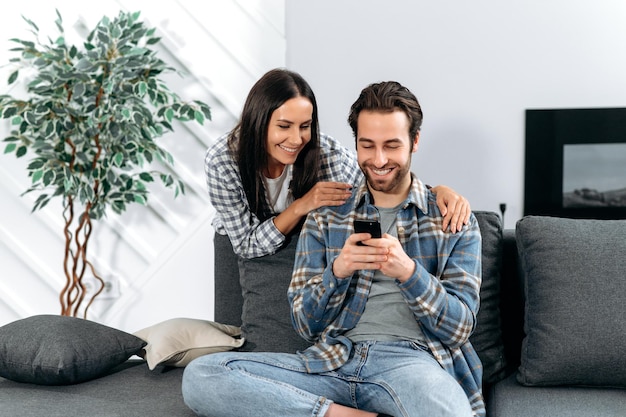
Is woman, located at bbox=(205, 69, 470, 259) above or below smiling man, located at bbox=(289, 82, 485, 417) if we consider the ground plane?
above

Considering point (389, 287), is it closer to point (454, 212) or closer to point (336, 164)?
point (454, 212)

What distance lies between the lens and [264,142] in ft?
7.86

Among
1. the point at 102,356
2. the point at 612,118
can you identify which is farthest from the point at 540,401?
the point at 612,118

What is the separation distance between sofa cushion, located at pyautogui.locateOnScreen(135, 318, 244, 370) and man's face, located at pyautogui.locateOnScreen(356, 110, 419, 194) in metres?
0.63

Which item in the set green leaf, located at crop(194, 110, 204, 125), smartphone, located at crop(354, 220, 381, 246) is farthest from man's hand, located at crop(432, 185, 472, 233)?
green leaf, located at crop(194, 110, 204, 125)

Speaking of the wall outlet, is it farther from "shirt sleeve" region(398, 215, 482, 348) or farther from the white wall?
"shirt sleeve" region(398, 215, 482, 348)

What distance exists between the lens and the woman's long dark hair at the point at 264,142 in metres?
2.36

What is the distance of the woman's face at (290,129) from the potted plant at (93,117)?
3.76 ft

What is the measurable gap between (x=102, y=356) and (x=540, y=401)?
3.85 feet

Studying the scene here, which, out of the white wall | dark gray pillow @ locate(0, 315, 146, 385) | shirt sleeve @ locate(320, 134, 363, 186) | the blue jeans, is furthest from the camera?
the white wall

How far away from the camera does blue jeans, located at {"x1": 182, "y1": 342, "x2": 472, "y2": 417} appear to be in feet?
5.97

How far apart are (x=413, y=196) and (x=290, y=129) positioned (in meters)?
0.45

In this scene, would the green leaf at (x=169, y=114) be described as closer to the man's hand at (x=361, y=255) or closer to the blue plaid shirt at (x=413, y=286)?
the blue plaid shirt at (x=413, y=286)

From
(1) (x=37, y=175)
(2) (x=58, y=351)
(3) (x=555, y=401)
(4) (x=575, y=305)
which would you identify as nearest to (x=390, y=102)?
(4) (x=575, y=305)
